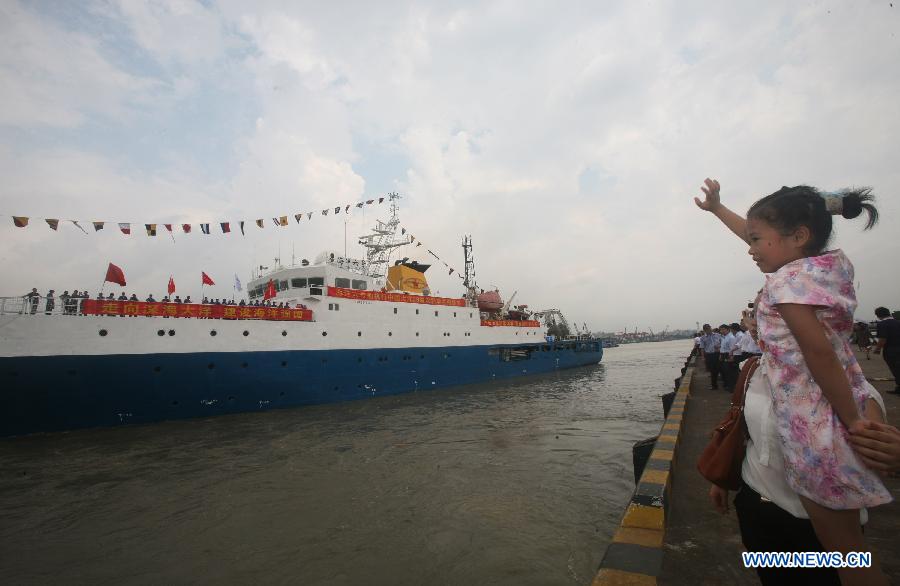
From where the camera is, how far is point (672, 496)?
143 inches

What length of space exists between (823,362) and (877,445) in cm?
25

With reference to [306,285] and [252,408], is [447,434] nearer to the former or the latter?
[252,408]

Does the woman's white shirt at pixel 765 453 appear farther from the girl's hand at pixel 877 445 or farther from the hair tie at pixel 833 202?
the hair tie at pixel 833 202

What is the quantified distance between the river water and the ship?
998mm

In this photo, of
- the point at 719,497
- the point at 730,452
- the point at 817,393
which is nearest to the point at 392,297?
the point at 719,497

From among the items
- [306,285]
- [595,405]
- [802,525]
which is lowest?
[595,405]

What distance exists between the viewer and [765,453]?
1.38 meters

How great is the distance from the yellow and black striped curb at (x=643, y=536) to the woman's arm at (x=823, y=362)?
153 centimetres

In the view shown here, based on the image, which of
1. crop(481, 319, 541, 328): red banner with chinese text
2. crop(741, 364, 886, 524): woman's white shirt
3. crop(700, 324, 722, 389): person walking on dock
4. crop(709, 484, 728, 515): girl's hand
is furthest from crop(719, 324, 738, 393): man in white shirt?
crop(481, 319, 541, 328): red banner with chinese text

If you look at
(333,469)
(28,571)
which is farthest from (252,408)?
(28,571)

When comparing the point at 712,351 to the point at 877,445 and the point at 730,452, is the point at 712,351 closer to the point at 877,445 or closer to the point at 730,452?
the point at 730,452

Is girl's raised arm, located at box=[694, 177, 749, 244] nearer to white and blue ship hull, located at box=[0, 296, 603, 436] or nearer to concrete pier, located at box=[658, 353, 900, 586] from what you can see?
concrete pier, located at box=[658, 353, 900, 586]

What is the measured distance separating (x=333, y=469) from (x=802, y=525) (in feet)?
24.3

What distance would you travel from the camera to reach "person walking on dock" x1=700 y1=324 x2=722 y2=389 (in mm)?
10266
